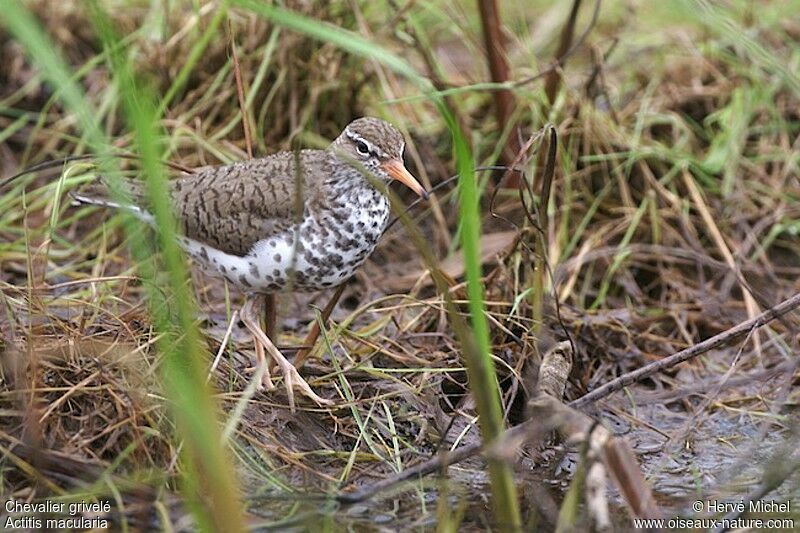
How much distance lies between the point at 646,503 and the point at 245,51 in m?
4.19

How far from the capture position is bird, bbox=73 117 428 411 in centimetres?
458

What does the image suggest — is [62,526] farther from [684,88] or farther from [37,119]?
[684,88]

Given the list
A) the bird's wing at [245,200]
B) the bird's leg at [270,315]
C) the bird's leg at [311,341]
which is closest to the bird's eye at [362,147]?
the bird's wing at [245,200]

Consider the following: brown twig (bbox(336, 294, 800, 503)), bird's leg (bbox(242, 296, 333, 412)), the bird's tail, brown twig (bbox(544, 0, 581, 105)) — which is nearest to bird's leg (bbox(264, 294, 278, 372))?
bird's leg (bbox(242, 296, 333, 412))

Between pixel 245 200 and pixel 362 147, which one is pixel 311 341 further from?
pixel 362 147

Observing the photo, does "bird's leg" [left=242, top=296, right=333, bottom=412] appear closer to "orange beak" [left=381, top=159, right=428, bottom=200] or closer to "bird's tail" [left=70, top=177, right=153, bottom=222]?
"bird's tail" [left=70, top=177, right=153, bottom=222]

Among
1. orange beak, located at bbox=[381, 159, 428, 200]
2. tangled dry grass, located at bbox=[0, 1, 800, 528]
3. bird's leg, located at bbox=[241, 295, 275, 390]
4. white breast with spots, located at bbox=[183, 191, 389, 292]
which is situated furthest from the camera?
orange beak, located at bbox=[381, 159, 428, 200]

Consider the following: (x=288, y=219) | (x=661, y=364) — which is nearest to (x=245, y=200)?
(x=288, y=219)

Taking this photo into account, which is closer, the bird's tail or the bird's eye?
the bird's eye

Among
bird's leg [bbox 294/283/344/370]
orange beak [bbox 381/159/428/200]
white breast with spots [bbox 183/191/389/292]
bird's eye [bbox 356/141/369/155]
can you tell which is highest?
bird's eye [bbox 356/141/369/155]

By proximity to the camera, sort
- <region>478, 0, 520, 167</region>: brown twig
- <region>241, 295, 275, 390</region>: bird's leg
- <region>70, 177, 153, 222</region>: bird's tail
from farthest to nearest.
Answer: <region>478, 0, 520, 167</region>: brown twig
<region>70, 177, 153, 222</region>: bird's tail
<region>241, 295, 275, 390</region>: bird's leg

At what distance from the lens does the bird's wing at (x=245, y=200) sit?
15.4 feet

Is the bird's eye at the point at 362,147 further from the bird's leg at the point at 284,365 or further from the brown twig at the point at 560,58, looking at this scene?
the brown twig at the point at 560,58

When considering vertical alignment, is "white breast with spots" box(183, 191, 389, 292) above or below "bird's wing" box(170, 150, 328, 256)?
below
